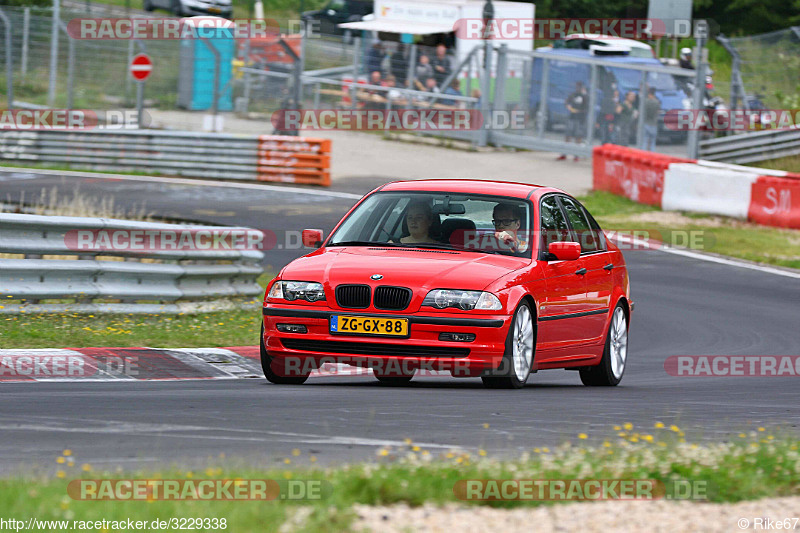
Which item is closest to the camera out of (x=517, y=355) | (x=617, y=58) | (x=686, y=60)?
(x=517, y=355)

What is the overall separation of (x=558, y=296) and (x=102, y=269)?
428cm

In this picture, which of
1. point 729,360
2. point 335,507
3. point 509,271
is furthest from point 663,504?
point 729,360

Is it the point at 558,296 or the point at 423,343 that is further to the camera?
the point at 558,296

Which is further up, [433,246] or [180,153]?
[433,246]

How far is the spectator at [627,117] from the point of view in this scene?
93.7 ft

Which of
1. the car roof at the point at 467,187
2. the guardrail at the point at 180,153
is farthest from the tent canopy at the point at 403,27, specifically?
the car roof at the point at 467,187

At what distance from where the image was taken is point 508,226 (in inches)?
373

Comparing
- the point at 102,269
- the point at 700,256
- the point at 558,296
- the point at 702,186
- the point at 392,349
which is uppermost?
the point at 558,296

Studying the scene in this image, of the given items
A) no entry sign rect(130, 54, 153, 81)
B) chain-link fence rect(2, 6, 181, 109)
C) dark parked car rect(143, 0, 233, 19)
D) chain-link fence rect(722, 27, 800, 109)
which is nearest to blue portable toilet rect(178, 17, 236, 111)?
chain-link fence rect(2, 6, 181, 109)

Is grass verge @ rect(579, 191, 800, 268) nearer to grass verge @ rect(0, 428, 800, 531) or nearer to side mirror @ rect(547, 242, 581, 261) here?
side mirror @ rect(547, 242, 581, 261)

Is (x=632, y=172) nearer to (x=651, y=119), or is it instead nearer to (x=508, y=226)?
(x=651, y=119)

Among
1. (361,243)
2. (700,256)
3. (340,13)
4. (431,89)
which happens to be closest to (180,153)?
(431,89)

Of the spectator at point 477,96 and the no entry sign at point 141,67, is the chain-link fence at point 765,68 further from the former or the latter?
the no entry sign at point 141,67

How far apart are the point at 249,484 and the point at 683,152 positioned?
23951mm
